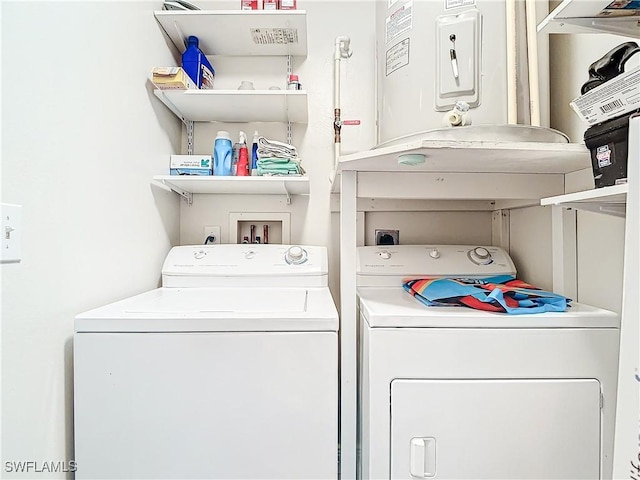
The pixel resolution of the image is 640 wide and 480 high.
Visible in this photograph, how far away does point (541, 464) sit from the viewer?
0.98 metres

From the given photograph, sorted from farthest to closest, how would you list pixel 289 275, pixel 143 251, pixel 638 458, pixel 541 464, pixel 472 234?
1. pixel 472 234
2. pixel 289 275
3. pixel 143 251
4. pixel 541 464
5. pixel 638 458

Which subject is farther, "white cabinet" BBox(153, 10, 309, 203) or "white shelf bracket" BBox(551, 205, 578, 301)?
"white cabinet" BBox(153, 10, 309, 203)

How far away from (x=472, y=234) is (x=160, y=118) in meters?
1.64

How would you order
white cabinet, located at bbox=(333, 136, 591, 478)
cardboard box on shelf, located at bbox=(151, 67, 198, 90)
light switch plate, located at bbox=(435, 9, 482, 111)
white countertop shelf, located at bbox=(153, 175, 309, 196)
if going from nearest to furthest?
white cabinet, located at bbox=(333, 136, 591, 478), light switch plate, located at bbox=(435, 9, 482, 111), cardboard box on shelf, located at bbox=(151, 67, 198, 90), white countertop shelf, located at bbox=(153, 175, 309, 196)

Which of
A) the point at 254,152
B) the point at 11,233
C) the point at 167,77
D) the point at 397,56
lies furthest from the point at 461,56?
the point at 11,233

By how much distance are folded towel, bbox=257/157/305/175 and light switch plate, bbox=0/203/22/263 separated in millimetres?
936

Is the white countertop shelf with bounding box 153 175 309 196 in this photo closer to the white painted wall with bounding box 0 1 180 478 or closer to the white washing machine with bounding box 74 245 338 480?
the white painted wall with bounding box 0 1 180 478

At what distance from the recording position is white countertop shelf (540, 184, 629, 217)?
2.53ft

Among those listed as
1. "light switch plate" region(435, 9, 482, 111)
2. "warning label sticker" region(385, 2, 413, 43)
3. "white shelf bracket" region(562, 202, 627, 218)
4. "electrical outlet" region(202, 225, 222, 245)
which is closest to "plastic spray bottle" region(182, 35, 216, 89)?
"electrical outlet" region(202, 225, 222, 245)

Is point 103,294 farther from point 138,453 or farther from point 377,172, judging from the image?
point 377,172

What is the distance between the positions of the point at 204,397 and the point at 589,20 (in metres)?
1.35

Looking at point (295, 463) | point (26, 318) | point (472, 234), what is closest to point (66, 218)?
point (26, 318)

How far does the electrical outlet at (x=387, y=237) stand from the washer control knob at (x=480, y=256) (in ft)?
1.23

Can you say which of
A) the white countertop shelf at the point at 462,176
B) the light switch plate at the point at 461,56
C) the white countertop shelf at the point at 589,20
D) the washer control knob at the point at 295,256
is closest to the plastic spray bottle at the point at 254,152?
the washer control knob at the point at 295,256
